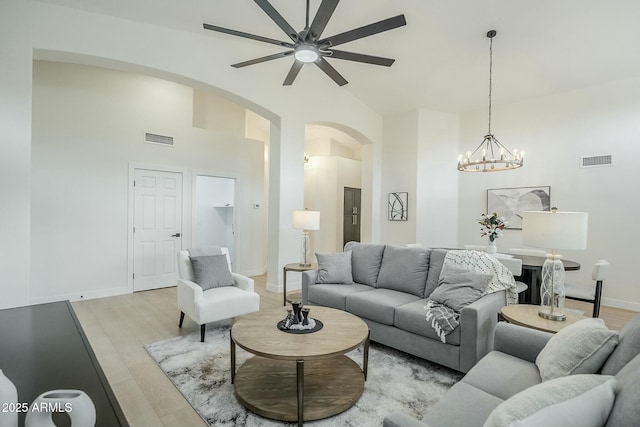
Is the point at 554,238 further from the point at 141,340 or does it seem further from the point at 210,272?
the point at 141,340

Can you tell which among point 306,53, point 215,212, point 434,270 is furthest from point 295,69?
point 215,212

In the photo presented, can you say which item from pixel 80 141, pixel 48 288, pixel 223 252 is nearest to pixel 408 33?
pixel 223 252

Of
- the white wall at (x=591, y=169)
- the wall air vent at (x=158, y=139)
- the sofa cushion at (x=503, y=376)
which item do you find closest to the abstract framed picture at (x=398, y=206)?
the white wall at (x=591, y=169)

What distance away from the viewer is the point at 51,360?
122cm

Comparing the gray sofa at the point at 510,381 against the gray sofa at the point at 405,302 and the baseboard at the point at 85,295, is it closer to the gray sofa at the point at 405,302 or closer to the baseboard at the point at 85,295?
the gray sofa at the point at 405,302

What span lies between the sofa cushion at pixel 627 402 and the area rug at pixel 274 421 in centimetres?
136

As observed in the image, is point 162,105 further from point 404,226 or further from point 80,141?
point 404,226

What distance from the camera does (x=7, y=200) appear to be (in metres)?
3.07

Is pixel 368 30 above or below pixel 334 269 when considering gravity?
above

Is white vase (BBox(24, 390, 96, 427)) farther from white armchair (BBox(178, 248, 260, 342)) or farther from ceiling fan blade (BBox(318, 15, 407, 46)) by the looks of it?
ceiling fan blade (BBox(318, 15, 407, 46))

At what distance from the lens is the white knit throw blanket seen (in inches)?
101

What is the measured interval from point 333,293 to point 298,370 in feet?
5.25

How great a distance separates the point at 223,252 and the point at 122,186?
7.60 feet

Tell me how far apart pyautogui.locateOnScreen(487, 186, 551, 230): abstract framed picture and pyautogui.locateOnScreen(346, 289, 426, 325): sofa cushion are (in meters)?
3.46
